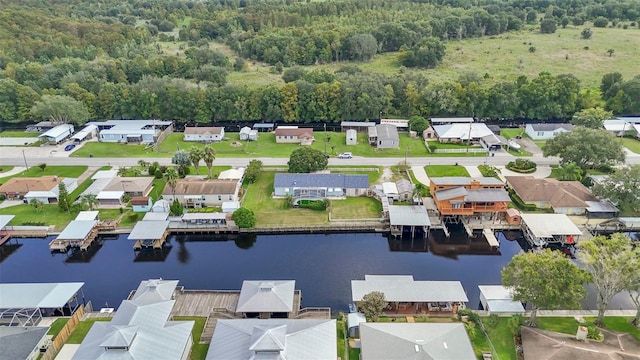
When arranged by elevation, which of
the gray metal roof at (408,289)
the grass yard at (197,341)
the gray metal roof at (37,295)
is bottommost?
the grass yard at (197,341)

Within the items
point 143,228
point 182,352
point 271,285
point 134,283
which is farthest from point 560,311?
point 143,228

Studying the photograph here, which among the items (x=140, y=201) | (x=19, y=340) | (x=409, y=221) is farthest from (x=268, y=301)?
(x=140, y=201)

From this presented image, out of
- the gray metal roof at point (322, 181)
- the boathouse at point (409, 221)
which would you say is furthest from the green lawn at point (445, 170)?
the boathouse at point (409, 221)

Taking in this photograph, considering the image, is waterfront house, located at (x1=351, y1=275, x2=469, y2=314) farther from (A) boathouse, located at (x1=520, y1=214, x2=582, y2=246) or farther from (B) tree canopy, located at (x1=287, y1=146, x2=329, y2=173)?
(B) tree canopy, located at (x1=287, y1=146, x2=329, y2=173)

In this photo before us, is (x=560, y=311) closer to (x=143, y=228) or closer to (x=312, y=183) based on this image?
(x=312, y=183)

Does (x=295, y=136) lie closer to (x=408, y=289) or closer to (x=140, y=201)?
(x=140, y=201)

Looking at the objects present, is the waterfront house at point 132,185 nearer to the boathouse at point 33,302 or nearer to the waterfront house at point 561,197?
the boathouse at point 33,302
